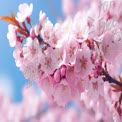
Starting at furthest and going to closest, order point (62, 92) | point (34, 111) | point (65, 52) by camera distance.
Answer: point (34, 111)
point (62, 92)
point (65, 52)

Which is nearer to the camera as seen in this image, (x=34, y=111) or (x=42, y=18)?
(x=42, y=18)

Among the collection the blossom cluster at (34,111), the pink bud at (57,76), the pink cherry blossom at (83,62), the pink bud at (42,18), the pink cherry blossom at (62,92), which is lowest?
the pink cherry blossom at (62,92)

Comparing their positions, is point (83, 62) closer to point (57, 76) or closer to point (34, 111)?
point (57, 76)

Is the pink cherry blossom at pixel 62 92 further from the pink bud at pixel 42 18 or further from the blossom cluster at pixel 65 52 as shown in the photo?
the pink bud at pixel 42 18

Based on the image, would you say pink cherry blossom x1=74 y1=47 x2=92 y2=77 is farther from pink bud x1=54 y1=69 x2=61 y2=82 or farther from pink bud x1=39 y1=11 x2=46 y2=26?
pink bud x1=39 y1=11 x2=46 y2=26

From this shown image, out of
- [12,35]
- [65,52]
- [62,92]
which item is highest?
[12,35]

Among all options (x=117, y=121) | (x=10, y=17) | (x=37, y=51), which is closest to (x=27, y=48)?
(x=37, y=51)

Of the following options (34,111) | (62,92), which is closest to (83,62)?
(62,92)

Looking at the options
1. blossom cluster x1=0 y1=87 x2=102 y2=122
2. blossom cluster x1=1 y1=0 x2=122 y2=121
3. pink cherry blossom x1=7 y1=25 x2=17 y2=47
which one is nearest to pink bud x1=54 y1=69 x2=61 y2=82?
blossom cluster x1=1 y1=0 x2=122 y2=121

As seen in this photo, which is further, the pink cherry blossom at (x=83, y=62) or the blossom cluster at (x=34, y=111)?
the blossom cluster at (x=34, y=111)

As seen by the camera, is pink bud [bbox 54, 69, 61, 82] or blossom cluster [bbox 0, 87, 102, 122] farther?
blossom cluster [bbox 0, 87, 102, 122]

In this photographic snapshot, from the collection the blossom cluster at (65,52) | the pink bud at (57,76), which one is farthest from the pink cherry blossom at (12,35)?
the pink bud at (57,76)
